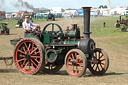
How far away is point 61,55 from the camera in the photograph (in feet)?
29.0

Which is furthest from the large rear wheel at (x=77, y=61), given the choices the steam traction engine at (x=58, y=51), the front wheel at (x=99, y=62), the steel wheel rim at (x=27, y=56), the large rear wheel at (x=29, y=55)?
the steel wheel rim at (x=27, y=56)

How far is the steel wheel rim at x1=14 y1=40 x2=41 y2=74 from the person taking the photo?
868 cm

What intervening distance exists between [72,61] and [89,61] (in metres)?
0.51

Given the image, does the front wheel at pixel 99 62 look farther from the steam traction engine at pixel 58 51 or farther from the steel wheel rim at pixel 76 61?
the steel wheel rim at pixel 76 61

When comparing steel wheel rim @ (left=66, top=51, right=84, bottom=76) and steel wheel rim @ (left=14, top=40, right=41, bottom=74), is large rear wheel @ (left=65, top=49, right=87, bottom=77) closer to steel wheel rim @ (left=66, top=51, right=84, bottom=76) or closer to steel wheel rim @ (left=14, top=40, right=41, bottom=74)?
steel wheel rim @ (left=66, top=51, right=84, bottom=76)

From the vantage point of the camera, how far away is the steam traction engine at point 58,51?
27.6 feet

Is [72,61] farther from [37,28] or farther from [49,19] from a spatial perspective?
[49,19]

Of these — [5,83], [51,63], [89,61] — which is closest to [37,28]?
[51,63]

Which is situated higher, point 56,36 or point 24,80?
point 56,36

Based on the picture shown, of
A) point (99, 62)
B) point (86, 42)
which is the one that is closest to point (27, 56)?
point (86, 42)

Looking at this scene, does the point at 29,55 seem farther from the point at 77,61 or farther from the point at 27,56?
the point at 77,61

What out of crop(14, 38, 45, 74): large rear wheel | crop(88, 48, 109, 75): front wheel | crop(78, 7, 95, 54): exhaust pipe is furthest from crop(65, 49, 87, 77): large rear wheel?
crop(14, 38, 45, 74): large rear wheel

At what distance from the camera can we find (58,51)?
8.71 m

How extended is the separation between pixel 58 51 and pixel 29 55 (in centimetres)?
90
